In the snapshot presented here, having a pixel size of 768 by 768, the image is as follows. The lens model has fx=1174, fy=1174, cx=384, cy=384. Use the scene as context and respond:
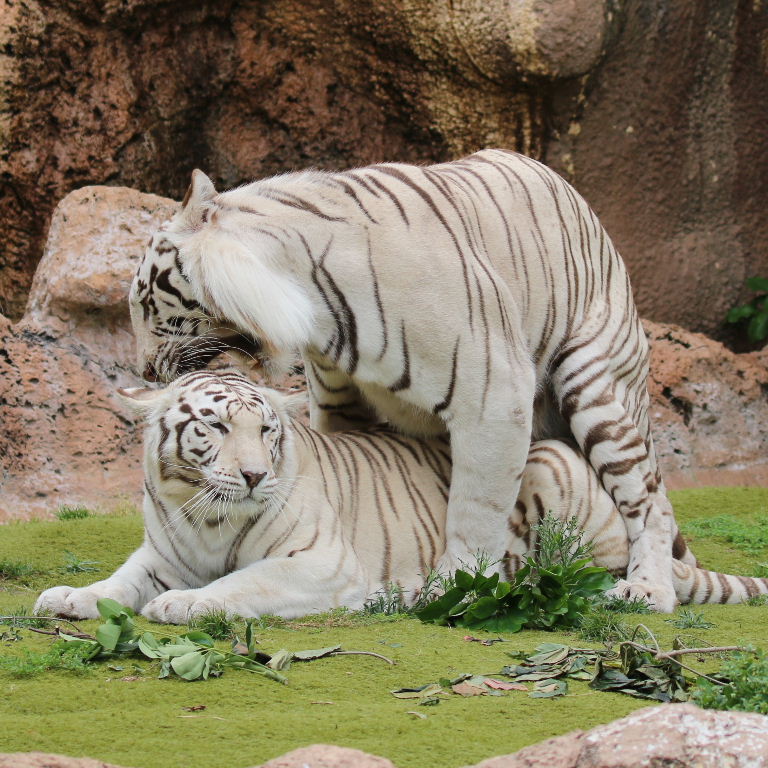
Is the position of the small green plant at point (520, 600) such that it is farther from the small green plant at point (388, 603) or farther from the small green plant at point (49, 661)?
the small green plant at point (49, 661)

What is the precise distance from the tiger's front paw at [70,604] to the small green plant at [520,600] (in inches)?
46.7

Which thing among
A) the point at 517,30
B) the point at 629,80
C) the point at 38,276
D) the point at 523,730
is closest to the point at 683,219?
the point at 629,80

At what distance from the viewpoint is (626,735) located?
2.24 meters

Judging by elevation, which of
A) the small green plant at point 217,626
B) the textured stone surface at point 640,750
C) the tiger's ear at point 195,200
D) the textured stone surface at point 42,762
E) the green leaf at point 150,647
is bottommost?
the small green plant at point 217,626

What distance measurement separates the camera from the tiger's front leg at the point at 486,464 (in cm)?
460

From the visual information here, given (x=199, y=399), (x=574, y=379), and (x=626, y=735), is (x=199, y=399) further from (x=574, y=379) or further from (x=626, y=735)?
(x=626, y=735)

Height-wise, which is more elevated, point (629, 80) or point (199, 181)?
point (629, 80)

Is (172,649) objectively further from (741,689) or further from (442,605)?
(741,689)

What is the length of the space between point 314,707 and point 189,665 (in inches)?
18.2

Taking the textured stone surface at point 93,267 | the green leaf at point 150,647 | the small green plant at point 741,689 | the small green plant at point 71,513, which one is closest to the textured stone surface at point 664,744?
the small green plant at point 741,689

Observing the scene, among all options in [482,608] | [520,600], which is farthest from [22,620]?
[520,600]

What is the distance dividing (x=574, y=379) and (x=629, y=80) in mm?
3892

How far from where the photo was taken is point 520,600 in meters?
4.24

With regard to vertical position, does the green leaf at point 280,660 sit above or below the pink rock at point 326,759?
below
